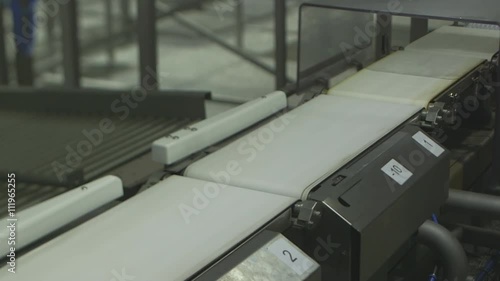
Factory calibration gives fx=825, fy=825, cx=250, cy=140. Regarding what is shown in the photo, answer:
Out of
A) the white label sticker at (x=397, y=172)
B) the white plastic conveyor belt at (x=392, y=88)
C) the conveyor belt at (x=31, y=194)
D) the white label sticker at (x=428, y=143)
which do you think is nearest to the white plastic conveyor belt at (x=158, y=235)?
the white label sticker at (x=397, y=172)

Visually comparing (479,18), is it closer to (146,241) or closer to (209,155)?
(209,155)

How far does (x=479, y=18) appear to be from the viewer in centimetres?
203

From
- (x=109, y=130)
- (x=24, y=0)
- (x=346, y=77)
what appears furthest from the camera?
(x=24, y=0)

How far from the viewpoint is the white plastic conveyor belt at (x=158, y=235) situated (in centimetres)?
128

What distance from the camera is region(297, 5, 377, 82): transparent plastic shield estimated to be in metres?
2.54

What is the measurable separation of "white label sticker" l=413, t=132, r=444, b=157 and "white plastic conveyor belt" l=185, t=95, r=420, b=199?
0.21 ft

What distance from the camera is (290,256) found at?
4.39 feet

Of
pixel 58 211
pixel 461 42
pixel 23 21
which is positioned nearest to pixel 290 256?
pixel 58 211

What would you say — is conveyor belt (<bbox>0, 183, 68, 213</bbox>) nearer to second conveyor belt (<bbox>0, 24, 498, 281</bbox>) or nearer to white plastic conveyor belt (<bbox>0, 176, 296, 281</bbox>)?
second conveyor belt (<bbox>0, 24, 498, 281</bbox>)

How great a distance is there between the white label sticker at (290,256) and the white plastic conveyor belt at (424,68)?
756 mm

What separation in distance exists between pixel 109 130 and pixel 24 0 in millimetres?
947

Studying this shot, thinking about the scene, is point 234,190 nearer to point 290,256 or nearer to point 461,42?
point 290,256

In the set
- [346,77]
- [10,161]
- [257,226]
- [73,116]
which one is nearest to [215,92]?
[73,116]

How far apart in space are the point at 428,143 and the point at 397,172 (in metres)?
0.18
